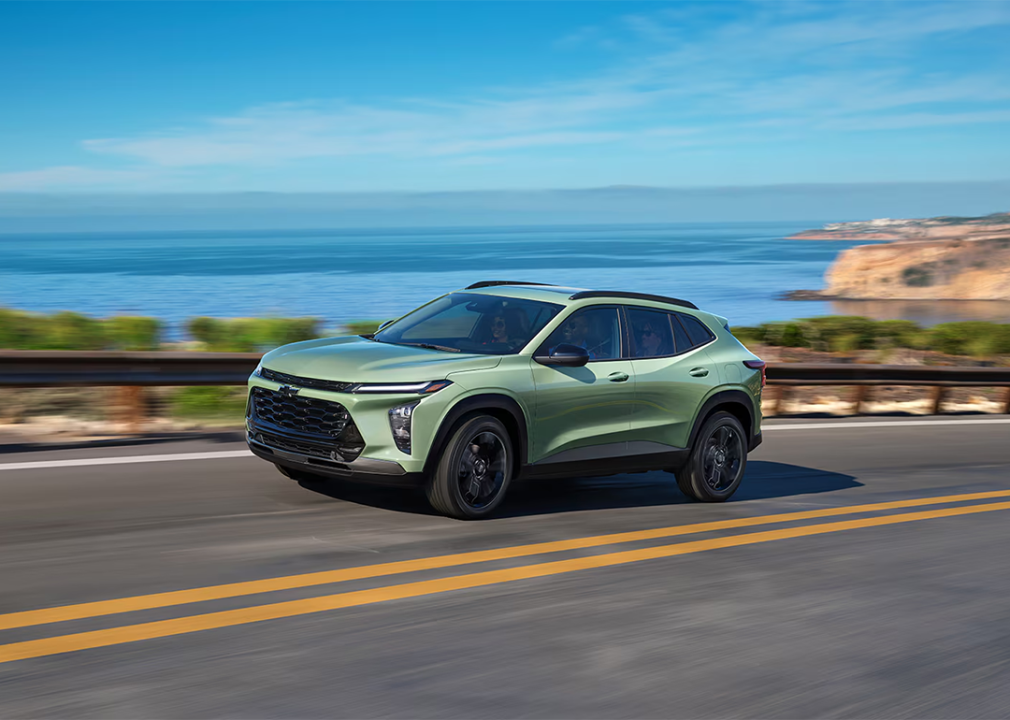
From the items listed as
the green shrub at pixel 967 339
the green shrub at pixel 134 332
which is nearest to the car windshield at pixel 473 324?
the green shrub at pixel 134 332

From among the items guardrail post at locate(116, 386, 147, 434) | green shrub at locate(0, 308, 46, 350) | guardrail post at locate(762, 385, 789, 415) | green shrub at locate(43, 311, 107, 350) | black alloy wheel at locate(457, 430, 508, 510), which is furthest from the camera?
guardrail post at locate(762, 385, 789, 415)

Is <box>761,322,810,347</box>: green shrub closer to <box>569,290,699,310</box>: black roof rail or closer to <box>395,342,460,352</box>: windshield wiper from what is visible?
<box>569,290,699,310</box>: black roof rail

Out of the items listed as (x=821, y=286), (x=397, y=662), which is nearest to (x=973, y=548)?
Result: (x=397, y=662)

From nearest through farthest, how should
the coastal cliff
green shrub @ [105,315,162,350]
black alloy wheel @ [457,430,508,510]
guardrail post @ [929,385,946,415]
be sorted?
black alloy wheel @ [457,430,508,510] < green shrub @ [105,315,162,350] < guardrail post @ [929,385,946,415] < the coastal cliff

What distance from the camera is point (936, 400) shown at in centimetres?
1711

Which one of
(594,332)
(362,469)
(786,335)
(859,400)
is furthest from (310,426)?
(786,335)

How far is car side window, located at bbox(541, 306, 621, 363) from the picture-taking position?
750 centimetres

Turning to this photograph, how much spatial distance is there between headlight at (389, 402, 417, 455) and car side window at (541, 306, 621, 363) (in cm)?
135

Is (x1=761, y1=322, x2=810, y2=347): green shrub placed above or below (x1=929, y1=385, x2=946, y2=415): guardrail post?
above

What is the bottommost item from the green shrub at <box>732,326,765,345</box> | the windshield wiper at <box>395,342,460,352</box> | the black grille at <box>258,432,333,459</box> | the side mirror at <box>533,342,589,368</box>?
the black grille at <box>258,432,333,459</box>

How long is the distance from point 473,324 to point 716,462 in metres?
2.34

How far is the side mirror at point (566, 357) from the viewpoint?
7.06m

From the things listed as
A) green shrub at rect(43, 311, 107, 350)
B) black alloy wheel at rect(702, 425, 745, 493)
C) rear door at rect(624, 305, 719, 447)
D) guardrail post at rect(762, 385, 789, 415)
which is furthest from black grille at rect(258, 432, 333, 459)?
guardrail post at rect(762, 385, 789, 415)

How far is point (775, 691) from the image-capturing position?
4.34m
